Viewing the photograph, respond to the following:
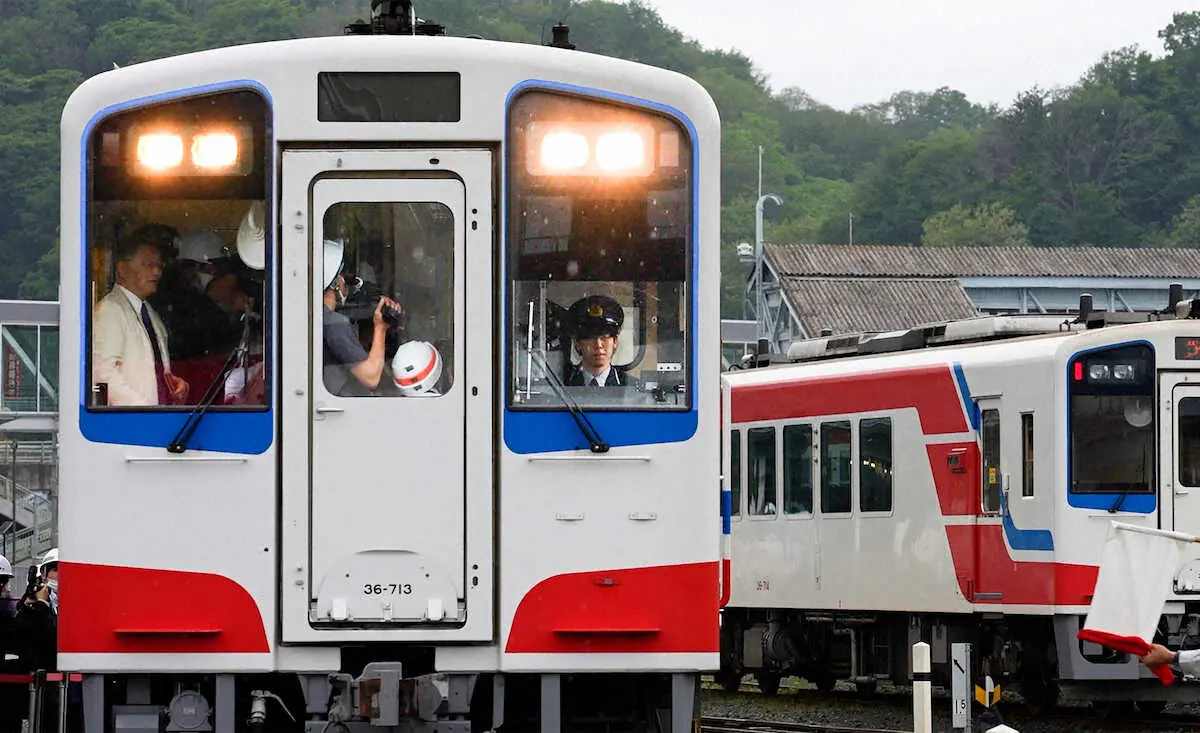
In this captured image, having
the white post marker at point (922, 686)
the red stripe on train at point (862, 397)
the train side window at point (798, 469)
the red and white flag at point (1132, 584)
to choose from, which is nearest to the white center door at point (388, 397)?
the red and white flag at point (1132, 584)

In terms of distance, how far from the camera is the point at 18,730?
14875 millimetres

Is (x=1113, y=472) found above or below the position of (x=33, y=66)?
below

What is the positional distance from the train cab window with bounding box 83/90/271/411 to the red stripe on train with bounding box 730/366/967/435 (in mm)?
9501

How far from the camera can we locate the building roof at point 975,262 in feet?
207

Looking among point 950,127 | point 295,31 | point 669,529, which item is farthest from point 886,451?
point 950,127

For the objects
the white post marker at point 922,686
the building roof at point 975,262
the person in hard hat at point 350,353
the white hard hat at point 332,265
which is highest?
the building roof at point 975,262

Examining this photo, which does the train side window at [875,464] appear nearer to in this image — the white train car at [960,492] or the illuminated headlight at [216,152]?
the white train car at [960,492]

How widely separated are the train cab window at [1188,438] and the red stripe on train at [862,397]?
1689mm

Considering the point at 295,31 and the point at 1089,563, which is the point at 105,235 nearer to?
the point at 1089,563

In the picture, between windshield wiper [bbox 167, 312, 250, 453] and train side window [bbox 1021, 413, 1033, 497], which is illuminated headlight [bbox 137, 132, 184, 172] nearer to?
windshield wiper [bbox 167, 312, 250, 453]

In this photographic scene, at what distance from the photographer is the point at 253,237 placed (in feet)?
31.0

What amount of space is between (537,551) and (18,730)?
21.4ft

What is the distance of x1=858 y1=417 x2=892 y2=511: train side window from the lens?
62.9ft

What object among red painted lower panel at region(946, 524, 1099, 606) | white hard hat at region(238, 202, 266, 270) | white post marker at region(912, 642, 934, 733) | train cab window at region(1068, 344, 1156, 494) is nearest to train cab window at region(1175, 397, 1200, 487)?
train cab window at region(1068, 344, 1156, 494)
